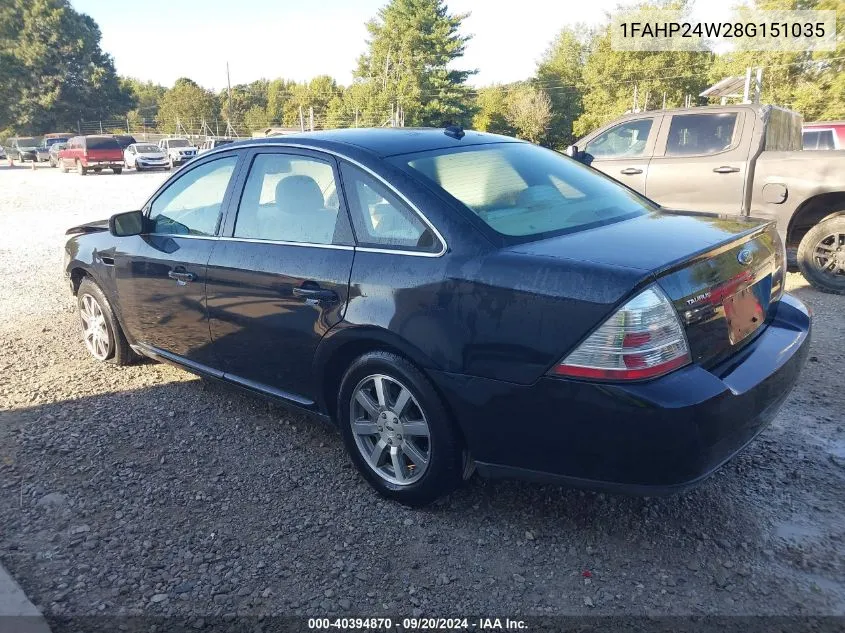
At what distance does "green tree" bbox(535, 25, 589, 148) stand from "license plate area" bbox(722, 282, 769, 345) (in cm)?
5529

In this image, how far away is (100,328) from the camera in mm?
5113

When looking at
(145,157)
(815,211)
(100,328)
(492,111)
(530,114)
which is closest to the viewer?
(100,328)

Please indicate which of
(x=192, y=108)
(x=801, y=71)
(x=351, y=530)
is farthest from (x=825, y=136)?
(x=192, y=108)

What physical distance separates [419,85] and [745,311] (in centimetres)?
5308

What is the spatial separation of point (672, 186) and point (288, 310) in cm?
550

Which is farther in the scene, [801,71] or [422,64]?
[422,64]

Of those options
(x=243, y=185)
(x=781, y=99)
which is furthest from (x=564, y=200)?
(x=781, y=99)

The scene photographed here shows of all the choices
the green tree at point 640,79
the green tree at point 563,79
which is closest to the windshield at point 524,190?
the green tree at point 640,79

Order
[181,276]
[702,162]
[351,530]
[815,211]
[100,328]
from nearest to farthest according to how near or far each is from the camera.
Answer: [351,530], [181,276], [100,328], [815,211], [702,162]

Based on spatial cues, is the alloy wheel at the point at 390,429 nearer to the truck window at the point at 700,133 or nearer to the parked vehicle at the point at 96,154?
the truck window at the point at 700,133

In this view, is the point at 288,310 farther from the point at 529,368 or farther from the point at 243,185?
the point at 529,368

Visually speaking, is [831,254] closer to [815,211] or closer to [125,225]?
[815,211]

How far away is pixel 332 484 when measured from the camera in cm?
335

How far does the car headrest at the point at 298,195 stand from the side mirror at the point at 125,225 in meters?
1.28
